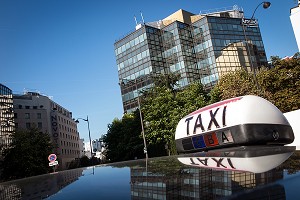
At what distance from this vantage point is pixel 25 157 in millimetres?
39094

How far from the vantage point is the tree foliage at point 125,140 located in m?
44.2

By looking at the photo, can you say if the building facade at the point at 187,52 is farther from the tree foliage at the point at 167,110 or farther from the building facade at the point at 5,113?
the tree foliage at the point at 167,110

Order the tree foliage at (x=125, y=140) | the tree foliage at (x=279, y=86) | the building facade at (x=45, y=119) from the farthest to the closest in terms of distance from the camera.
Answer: the building facade at (x=45, y=119), the tree foliage at (x=125, y=140), the tree foliage at (x=279, y=86)

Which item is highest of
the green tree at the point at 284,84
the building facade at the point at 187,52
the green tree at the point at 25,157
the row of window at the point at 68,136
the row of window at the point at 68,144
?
the building facade at the point at 187,52

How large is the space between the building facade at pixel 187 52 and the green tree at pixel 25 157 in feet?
101

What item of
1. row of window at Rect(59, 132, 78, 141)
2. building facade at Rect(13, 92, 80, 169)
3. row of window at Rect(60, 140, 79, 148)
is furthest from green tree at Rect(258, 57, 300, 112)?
row of window at Rect(60, 140, 79, 148)

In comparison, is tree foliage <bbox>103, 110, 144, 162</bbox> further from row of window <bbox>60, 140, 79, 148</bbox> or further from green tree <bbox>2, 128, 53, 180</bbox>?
row of window <bbox>60, 140, 79, 148</bbox>

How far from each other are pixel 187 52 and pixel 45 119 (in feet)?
145

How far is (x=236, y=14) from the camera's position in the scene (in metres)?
84.1

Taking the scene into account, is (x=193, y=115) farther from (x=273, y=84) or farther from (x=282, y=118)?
(x=273, y=84)

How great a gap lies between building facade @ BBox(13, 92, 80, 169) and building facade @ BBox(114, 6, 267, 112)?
26.0 metres

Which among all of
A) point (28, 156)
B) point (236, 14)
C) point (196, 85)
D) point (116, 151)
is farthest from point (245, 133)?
point (236, 14)

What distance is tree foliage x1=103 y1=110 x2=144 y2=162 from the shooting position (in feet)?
145

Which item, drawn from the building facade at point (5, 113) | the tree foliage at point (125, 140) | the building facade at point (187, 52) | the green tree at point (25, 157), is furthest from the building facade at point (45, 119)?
the green tree at point (25, 157)
